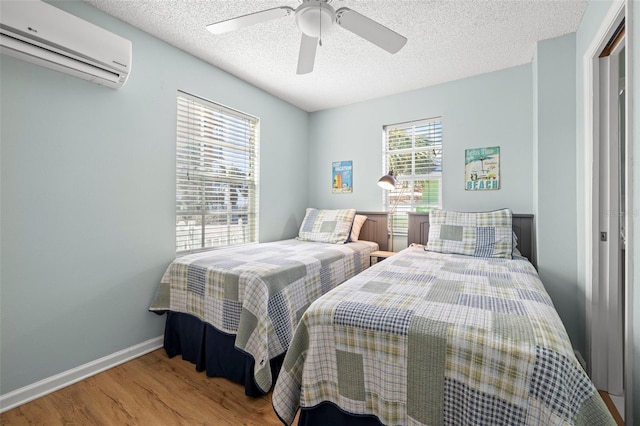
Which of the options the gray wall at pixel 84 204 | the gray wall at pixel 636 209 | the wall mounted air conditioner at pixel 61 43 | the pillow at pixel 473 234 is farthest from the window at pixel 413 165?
the wall mounted air conditioner at pixel 61 43

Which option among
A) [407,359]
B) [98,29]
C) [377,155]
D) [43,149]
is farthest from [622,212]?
[43,149]

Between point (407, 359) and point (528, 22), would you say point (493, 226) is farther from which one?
point (407, 359)

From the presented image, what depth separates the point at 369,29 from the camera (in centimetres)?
162

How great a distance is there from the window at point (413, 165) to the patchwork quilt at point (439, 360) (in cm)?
192

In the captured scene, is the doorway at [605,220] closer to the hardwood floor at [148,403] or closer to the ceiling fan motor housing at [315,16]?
the ceiling fan motor housing at [315,16]

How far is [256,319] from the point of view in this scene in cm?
177

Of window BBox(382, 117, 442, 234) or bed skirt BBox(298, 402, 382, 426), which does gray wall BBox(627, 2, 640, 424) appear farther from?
window BBox(382, 117, 442, 234)

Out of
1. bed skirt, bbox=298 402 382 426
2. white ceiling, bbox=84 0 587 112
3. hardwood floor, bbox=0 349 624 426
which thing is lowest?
hardwood floor, bbox=0 349 624 426

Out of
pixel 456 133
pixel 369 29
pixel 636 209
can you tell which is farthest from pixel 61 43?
pixel 456 133

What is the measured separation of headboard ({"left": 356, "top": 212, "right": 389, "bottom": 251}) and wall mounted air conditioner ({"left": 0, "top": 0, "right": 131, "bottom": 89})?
8.96 ft

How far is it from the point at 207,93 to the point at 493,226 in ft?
9.44

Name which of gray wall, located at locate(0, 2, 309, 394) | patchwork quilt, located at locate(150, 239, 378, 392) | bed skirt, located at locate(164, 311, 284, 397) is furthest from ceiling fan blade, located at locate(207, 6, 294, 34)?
bed skirt, located at locate(164, 311, 284, 397)

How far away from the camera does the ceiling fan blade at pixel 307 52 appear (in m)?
1.74

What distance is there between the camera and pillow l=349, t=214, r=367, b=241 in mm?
3394
